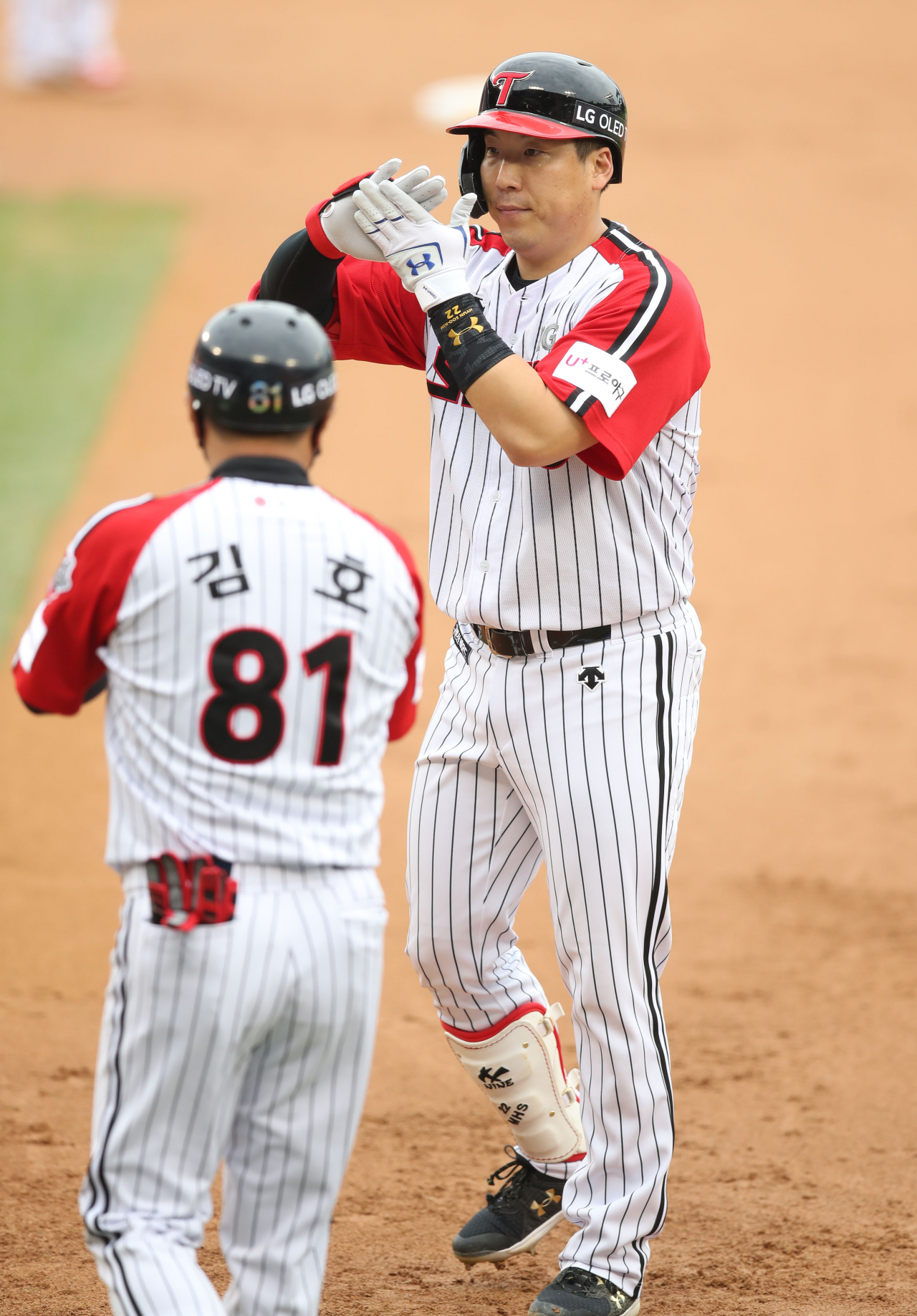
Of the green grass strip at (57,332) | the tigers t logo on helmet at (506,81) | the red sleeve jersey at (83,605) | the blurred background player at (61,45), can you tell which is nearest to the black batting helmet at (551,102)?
the tigers t logo on helmet at (506,81)

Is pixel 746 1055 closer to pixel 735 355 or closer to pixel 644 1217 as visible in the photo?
pixel 644 1217

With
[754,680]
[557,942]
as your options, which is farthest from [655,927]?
[754,680]

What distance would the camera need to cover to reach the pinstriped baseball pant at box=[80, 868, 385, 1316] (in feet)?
7.49

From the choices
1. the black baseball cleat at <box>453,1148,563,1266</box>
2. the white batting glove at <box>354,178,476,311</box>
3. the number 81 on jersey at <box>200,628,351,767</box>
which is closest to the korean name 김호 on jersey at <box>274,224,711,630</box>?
the white batting glove at <box>354,178,476,311</box>

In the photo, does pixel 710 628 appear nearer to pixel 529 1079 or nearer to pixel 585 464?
pixel 529 1079

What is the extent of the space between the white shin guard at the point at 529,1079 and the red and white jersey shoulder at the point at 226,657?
1.13 metres

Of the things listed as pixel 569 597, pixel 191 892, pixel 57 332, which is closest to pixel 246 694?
pixel 191 892

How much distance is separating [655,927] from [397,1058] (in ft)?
5.04

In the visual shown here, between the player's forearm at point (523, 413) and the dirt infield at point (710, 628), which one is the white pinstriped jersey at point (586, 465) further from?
the dirt infield at point (710, 628)

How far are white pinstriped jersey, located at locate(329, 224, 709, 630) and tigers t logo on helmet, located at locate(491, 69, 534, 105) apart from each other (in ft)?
1.05

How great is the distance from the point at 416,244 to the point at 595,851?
3.95 ft

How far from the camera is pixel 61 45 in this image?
45.2 feet

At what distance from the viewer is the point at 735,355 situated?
10086 millimetres

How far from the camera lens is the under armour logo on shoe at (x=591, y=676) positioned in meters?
3.09
